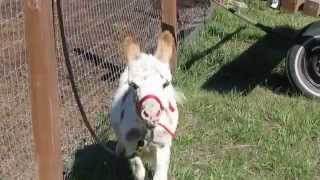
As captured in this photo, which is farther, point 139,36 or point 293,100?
point 139,36

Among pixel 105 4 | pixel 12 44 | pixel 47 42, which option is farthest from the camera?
pixel 105 4

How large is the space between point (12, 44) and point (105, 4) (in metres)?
1.05

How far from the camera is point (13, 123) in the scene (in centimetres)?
512

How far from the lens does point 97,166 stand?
4723mm

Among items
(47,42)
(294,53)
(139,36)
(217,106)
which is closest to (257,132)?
(217,106)

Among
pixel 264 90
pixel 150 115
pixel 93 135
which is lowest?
pixel 264 90

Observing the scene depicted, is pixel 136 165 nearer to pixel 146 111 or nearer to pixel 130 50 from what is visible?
pixel 130 50

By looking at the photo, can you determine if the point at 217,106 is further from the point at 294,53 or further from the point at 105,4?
the point at 105,4

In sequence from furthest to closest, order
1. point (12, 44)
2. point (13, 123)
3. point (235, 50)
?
point (235, 50) → point (12, 44) → point (13, 123)

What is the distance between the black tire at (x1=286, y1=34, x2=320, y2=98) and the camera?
608 cm

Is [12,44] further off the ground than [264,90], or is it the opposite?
[12,44]

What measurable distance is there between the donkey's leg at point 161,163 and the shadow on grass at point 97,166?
54 cm

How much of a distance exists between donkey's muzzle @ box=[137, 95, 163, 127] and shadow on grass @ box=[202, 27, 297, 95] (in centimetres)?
285

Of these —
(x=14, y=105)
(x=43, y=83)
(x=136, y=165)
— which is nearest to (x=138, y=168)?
(x=136, y=165)
